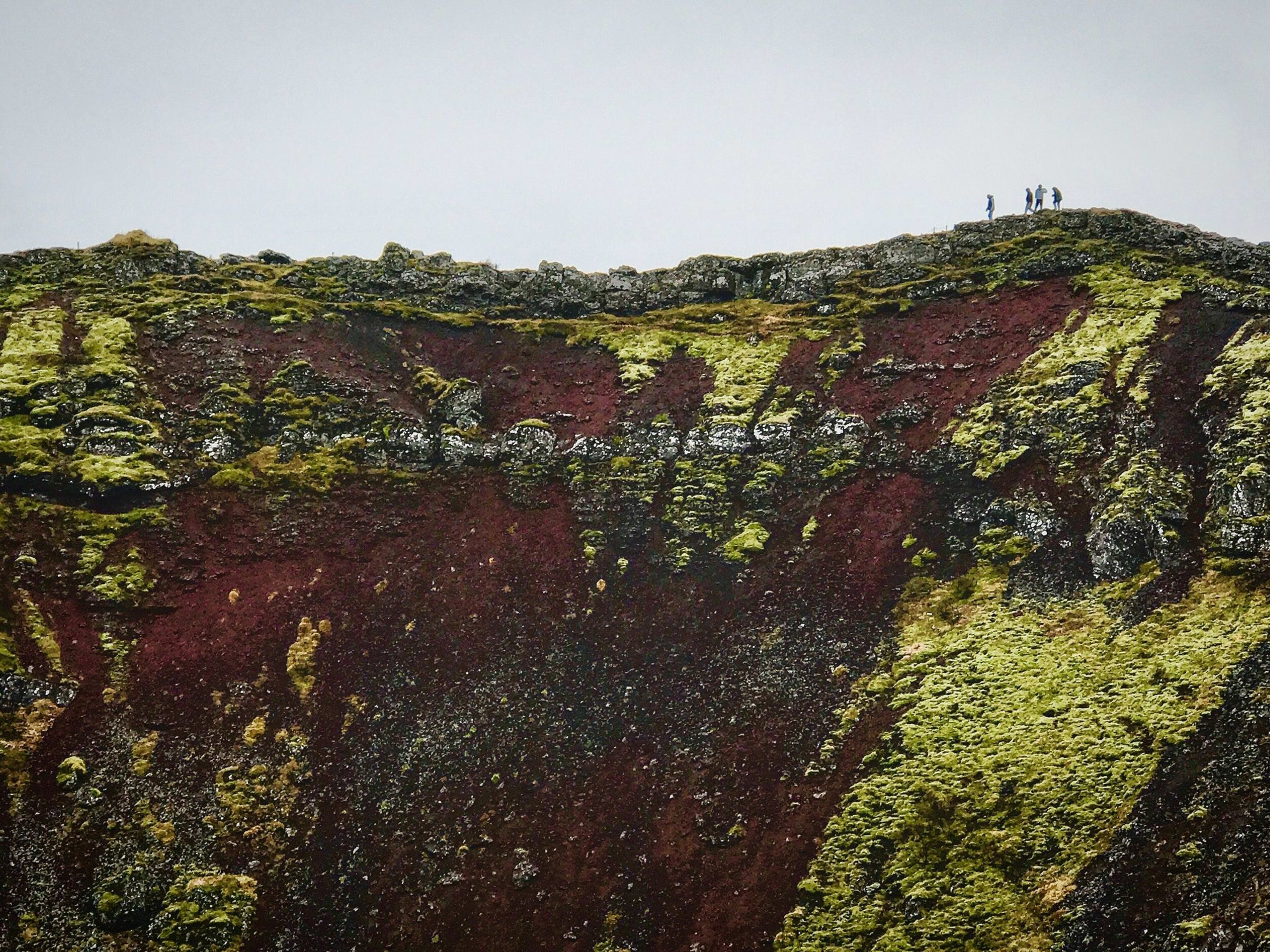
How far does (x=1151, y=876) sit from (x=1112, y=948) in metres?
2.37

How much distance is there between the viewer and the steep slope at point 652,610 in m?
28.6

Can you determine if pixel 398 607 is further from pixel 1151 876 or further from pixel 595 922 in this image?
pixel 1151 876

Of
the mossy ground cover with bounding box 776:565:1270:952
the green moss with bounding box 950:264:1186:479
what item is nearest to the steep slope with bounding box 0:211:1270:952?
the mossy ground cover with bounding box 776:565:1270:952

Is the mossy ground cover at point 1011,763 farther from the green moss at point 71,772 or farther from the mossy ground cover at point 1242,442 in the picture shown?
the green moss at point 71,772

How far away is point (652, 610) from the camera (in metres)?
42.1

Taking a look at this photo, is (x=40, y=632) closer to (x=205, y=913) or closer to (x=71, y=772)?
(x=71, y=772)

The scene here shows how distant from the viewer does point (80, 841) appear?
3156 centimetres

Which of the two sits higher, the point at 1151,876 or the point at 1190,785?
the point at 1190,785

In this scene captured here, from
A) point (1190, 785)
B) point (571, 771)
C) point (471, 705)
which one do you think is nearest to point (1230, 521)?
point (1190, 785)

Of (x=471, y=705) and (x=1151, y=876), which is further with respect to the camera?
(x=471, y=705)

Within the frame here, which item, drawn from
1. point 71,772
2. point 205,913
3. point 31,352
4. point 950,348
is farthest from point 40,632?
point 950,348

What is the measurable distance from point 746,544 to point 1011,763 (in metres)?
18.0

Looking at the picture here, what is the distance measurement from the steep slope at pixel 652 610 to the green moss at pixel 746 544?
0.16 metres

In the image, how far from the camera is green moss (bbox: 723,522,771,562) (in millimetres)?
43938
